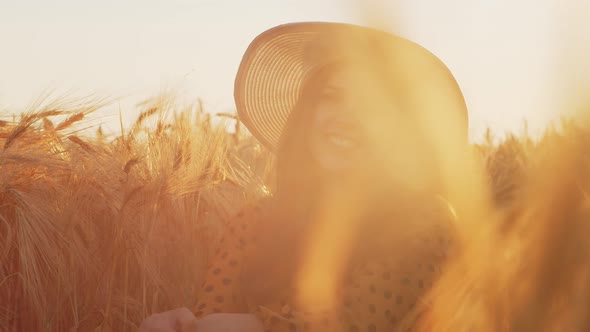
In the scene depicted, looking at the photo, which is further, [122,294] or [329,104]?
[122,294]

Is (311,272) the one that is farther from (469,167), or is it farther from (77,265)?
(77,265)

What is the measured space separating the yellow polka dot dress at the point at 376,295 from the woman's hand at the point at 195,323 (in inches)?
2.2

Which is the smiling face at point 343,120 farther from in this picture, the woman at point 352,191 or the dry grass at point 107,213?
the dry grass at point 107,213

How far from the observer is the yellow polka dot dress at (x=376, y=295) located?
4.87 ft

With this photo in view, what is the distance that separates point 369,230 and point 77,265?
31.3 inches

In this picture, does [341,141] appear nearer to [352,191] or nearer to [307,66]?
[352,191]

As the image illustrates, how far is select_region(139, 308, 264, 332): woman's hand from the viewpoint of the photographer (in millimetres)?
1429

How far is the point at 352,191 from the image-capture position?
5.74 ft

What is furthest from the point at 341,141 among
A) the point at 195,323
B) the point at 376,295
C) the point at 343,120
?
the point at 195,323

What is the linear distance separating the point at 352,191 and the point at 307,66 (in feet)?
1.74

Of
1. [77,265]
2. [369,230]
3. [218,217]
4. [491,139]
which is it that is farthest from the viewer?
[491,139]

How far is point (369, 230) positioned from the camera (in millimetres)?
1757

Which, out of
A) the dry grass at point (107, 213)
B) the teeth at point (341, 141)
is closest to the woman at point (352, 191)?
the teeth at point (341, 141)

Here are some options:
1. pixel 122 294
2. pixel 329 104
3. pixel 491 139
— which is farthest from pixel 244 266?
pixel 491 139
